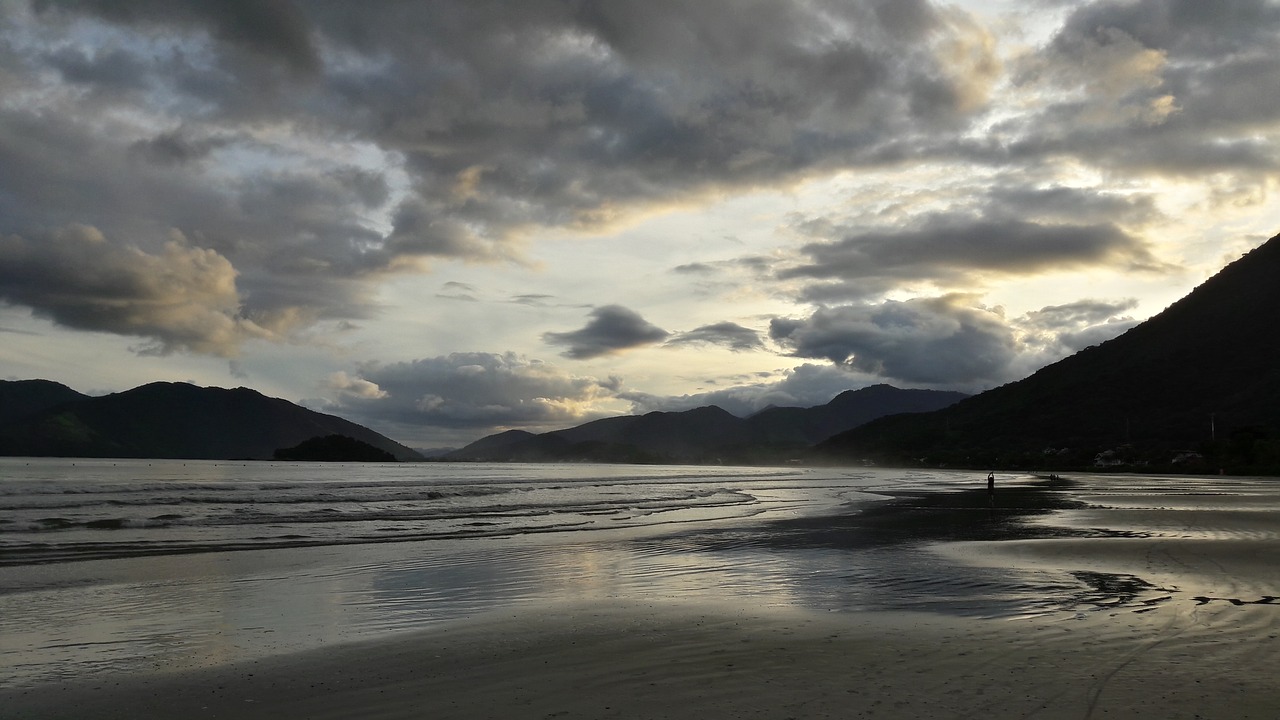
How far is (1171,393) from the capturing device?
15225 centimetres

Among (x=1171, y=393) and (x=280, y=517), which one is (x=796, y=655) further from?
(x=1171, y=393)

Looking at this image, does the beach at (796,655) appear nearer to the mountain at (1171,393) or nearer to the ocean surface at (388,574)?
the ocean surface at (388,574)

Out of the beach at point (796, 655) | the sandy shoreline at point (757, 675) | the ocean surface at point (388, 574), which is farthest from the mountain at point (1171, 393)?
the sandy shoreline at point (757, 675)

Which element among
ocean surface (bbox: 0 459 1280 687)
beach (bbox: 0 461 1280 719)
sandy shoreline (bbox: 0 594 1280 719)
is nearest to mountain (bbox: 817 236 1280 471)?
ocean surface (bbox: 0 459 1280 687)

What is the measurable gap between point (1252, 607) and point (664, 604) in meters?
8.70

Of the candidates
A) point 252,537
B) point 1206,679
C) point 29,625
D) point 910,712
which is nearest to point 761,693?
point 910,712

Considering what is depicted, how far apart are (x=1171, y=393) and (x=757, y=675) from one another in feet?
590

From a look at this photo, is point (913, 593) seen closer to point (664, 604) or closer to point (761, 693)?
point (664, 604)

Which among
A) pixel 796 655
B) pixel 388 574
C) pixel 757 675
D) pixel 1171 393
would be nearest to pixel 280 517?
pixel 388 574

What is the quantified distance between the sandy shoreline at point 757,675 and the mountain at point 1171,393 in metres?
113

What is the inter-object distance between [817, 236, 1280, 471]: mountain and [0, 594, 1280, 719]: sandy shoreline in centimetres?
11331

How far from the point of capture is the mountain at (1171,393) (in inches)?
5015

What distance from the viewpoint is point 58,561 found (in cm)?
1755

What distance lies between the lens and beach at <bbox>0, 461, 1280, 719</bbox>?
699 cm
